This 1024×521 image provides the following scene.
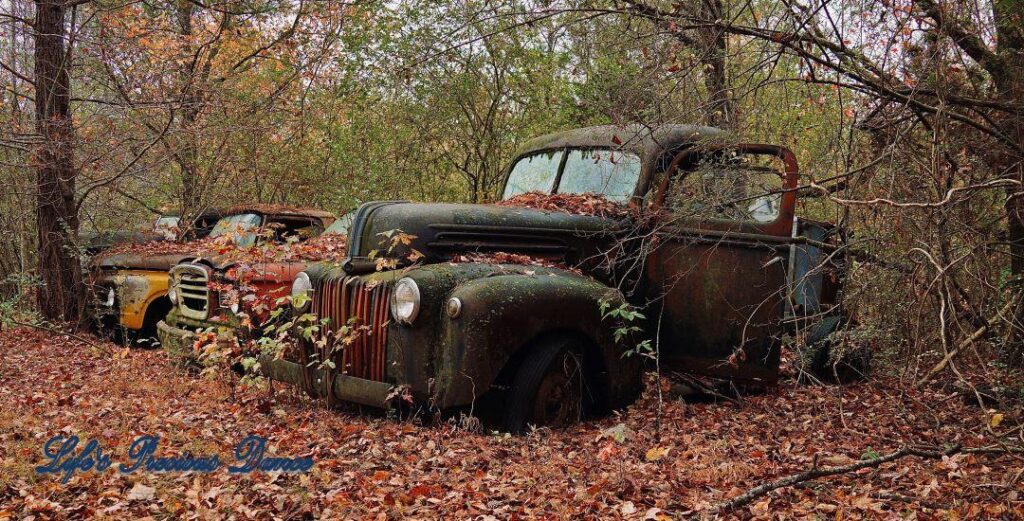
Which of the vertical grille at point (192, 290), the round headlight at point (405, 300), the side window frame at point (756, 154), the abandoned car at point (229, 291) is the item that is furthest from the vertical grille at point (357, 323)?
the vertical grille at point (192, 290)

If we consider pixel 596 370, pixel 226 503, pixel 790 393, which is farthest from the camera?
pixel 790 393

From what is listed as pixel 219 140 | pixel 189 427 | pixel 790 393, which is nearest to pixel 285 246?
pixel 189 427

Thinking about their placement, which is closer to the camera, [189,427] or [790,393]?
[189,427]

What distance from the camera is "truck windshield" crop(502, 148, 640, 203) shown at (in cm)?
640

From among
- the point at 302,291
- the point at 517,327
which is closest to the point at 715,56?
the point at 517,327

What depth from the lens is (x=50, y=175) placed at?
10.1m

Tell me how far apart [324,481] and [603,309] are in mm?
2167

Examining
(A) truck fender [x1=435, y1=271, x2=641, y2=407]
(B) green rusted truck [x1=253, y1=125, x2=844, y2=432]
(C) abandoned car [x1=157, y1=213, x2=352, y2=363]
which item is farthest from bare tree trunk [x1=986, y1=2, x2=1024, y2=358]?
(C) abandoned car [x1=157, y1=213, x2=352, y2=363]

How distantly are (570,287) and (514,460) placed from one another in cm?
127

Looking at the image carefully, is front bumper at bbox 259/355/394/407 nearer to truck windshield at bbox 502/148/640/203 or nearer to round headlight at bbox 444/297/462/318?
round headlight at bbox 444/297/462/318

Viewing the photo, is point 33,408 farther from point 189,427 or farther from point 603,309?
point 603,309

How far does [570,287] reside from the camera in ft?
18.0

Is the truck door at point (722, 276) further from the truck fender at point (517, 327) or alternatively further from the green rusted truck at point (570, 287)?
the truck fender at point (517, 327)

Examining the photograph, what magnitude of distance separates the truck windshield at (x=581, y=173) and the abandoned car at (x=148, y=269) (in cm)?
277
